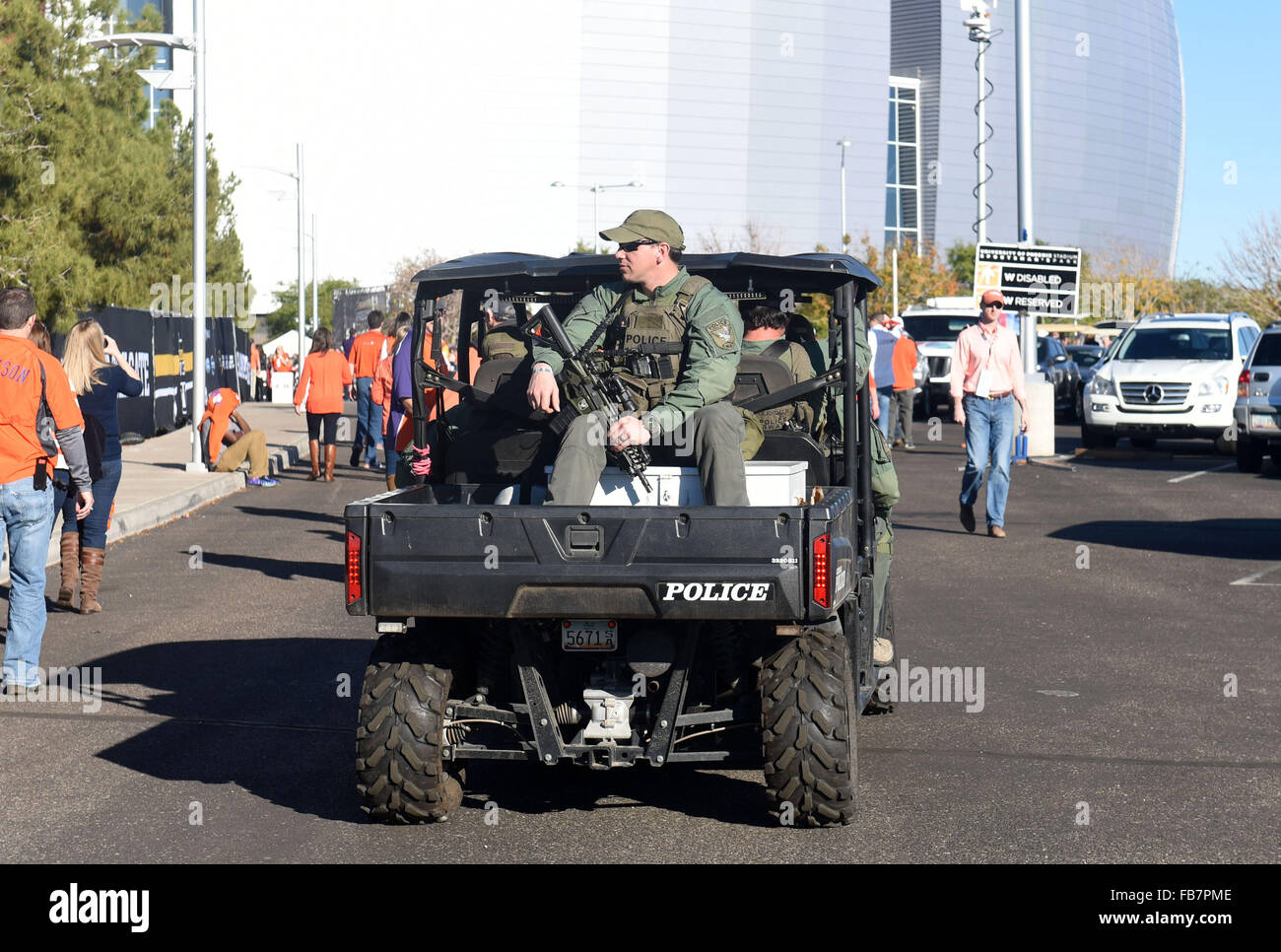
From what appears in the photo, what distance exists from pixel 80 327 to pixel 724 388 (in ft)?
19.7

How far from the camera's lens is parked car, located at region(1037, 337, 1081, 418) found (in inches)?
1393

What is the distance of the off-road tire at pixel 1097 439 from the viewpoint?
25016 millimetres

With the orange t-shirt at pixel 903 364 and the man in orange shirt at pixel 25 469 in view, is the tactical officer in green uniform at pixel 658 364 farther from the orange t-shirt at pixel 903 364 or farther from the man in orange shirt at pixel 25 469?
the orange t-shirt at pixel 903 364

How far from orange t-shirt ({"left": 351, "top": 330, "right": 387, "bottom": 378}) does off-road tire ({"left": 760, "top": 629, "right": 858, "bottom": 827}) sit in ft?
49.5

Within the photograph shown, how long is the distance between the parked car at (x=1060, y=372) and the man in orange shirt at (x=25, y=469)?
28.8 meters

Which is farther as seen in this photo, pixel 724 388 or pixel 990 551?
pixel 990 551

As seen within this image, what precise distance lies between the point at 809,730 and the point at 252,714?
3206mm

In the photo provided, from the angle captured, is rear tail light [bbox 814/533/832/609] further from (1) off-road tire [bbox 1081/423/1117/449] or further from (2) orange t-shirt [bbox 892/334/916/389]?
(1) off-road tire [bbox 1081/423/1117/449]

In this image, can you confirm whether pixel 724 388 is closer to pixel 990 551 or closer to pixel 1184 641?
pixel 1184 641

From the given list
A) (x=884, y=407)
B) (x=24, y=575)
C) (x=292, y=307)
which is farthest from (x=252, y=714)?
(x=292, y=307)

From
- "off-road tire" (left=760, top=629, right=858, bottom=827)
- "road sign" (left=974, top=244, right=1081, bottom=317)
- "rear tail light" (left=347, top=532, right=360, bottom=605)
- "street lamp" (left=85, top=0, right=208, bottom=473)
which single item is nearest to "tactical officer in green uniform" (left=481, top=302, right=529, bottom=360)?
"rear tail light" (left=347, top=532, right=360, bottom=605)

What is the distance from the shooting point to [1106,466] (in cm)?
2330

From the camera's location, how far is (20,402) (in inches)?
326
